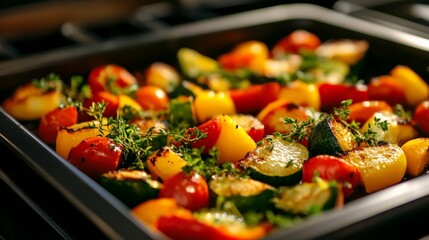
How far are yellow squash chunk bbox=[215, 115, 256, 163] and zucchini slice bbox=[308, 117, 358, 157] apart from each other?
0.17 metres

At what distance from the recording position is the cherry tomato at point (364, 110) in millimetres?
2154

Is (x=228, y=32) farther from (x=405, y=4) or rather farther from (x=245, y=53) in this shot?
(x=405, y=4)

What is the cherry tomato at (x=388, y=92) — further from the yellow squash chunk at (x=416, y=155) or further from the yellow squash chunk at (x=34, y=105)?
the yellow squash chunk at (x=34, y=105)

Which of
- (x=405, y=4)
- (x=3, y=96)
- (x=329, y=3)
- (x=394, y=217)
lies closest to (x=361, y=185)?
(x=394, y=217)

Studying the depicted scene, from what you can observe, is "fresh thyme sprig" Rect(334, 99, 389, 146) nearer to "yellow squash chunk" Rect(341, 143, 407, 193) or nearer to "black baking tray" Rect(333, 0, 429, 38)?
"yellow squash chunk" Rect(341, 143, 407, 193)

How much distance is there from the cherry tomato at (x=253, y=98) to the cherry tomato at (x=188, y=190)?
0.70 meters

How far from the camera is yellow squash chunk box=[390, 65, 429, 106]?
7.90ft

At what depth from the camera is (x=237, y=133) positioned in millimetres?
1940

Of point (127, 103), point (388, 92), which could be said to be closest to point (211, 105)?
point (127, 103)

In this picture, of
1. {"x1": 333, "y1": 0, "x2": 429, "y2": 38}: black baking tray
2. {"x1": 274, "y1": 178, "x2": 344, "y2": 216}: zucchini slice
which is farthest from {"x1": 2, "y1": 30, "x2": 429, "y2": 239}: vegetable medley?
{"x1": 333, "y1": 0, "x2": 429, "y2": 38}: black baking tray

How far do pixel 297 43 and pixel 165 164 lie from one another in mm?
1225

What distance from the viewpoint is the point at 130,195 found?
168cm

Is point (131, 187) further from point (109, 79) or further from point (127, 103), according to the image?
point (109, 79)

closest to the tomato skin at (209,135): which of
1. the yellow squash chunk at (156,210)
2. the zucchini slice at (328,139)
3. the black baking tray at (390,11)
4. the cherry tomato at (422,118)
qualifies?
the zucchini slice at (328,139)
